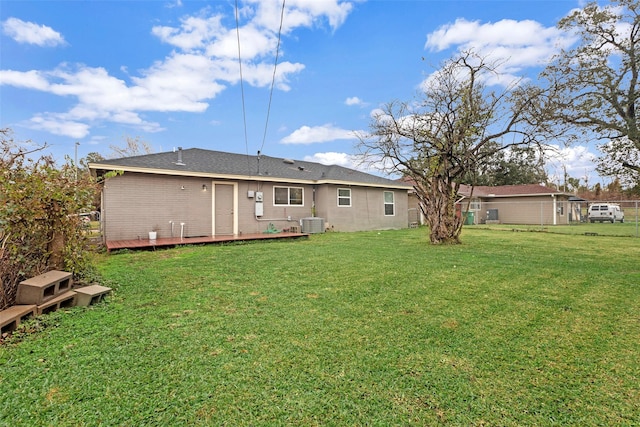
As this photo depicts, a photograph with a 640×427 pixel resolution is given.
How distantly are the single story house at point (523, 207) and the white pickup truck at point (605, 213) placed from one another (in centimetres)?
88

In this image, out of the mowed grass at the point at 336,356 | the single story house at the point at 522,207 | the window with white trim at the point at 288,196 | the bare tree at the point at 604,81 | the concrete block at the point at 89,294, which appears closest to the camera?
the mowed grass at the point at 336,356

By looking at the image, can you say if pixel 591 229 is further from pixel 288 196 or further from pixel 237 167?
pixel 237 167

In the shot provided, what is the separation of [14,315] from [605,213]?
32.6m

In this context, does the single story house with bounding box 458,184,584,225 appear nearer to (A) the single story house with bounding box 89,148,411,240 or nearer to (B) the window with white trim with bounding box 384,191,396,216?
(B) the window with white trim with bounding box 384,191,396,216

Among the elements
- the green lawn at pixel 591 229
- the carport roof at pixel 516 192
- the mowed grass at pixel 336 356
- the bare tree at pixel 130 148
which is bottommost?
the mowed grass at pixel 336 356

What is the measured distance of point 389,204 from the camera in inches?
651

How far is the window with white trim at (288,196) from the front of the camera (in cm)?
1277

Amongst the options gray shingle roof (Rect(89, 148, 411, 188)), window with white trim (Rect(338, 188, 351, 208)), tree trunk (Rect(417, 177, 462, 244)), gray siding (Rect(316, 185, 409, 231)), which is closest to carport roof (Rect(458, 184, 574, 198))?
gray siding (Rect(316, 185, 409, 231))

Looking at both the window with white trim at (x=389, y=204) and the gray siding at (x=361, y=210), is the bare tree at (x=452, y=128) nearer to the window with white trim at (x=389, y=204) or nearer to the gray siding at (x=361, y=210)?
the gray siding at (x=361, y=210)

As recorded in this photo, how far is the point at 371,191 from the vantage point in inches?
616

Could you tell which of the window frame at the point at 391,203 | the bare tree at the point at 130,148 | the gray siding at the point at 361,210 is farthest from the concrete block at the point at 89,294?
the bare tree at the point at 130,148

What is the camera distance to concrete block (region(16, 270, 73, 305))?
328cm

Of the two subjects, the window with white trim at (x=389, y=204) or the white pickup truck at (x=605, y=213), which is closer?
the window with white trim at (x=389, y=204)

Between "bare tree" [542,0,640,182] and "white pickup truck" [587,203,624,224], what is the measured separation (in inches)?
773
